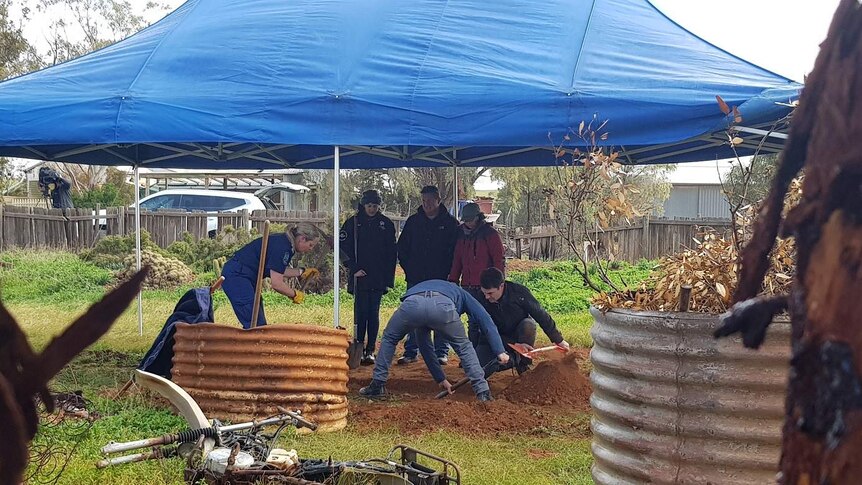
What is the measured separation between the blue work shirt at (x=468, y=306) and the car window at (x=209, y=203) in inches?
652

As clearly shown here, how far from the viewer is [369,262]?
1010cm

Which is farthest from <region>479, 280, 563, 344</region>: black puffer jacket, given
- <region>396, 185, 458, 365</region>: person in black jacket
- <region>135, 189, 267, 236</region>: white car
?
<region>135, 189, 267, 236</region>: white car

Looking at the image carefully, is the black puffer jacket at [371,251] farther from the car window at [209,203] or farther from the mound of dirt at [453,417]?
the car window at [209,203]

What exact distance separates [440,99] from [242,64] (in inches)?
75.5

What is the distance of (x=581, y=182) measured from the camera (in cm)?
452

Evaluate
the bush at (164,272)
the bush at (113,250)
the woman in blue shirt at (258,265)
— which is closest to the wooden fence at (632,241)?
the bush at (164,272)

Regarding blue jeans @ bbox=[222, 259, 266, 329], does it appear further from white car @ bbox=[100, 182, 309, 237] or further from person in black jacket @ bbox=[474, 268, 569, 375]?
white car @ bbox=[100, 182, 309, 237]

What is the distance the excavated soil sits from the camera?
22.1ft

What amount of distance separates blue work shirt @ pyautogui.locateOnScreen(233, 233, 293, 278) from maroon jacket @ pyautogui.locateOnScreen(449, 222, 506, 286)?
2508 mm

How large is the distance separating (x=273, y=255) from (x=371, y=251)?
2509 millimetres

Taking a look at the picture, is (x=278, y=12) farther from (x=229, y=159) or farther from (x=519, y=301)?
Result: (x=519, y=301)

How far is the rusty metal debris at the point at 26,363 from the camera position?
101 centimetres

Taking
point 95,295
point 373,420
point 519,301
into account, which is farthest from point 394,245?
point 95,295

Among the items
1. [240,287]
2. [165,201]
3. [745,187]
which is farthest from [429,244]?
[165,201]
